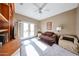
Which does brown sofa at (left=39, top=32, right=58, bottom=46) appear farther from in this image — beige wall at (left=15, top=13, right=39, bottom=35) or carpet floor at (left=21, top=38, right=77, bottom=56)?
beige wall at (left=15, top=13, right=39, bottom=35)

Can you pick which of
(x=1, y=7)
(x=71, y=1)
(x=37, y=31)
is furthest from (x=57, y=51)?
(x=1, y=7)

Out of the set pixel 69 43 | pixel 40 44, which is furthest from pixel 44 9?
pixel 69 43

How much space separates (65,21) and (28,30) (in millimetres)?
808

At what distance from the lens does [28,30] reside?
5.94ft

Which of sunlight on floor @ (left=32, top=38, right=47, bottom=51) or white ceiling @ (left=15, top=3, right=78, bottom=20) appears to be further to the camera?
sunlight on floor @ (left=32, top=38, right=47, bottom=51)

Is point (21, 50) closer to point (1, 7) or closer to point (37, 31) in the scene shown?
point (37, 31)

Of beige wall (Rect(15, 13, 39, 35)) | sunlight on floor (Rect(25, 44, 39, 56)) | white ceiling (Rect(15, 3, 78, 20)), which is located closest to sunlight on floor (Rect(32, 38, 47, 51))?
sunlight on floor (Rect(25, 44, 39, 56))

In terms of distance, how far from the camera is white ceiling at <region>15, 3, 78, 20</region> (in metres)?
1.58

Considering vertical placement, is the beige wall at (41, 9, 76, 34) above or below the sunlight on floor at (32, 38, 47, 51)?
above

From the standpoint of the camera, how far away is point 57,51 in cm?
163

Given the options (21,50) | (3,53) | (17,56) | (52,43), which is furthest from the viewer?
(52,43)

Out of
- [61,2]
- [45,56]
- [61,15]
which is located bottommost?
[45,56]

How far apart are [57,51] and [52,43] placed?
198 mm

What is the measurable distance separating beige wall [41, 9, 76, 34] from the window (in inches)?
9.3
